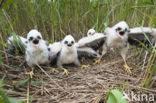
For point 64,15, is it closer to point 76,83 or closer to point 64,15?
point 64,15

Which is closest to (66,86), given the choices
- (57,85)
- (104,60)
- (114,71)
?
(57,85)

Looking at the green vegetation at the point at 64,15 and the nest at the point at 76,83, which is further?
the green vegetation at the point at 64,15

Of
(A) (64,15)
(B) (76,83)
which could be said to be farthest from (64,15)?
(B) (76,83)

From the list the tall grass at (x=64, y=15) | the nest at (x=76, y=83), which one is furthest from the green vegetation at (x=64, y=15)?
the nest at (x=76, y=83)

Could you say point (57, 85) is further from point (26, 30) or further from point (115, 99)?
point (26, 30)

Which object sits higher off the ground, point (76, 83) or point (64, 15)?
point (64, 15)

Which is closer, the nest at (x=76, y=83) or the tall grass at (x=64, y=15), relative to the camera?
the nest at (x=76, y=83)

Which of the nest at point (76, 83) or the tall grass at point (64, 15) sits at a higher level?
the tall grass at point (64, 15)

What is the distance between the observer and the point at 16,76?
6.08 feet

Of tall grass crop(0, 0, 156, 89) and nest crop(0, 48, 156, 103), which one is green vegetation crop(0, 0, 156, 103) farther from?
nest crop(0, 48, 156, 103)

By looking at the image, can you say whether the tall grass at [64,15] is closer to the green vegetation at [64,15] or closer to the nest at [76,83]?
the green vegetation at [64,15]

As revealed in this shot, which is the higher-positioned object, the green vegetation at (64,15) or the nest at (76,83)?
the green vegetation at (64,15)

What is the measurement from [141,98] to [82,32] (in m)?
2.18

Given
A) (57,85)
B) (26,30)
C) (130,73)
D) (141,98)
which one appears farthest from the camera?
(26,30)
